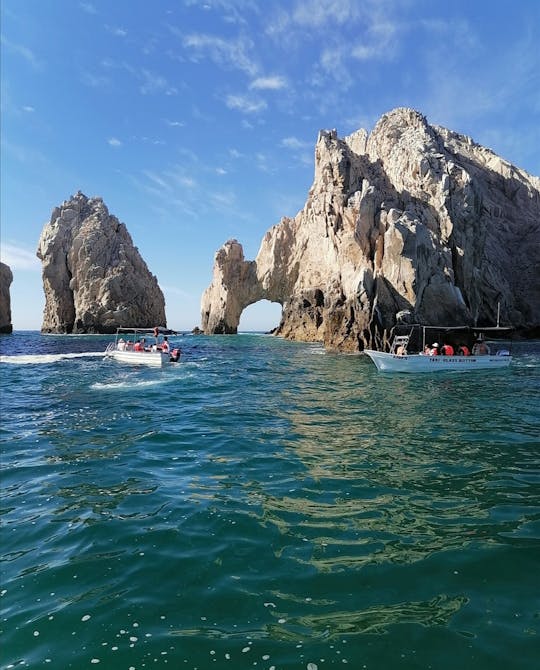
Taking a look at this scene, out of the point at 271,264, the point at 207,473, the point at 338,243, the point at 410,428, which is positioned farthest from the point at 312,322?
the point at 207,473

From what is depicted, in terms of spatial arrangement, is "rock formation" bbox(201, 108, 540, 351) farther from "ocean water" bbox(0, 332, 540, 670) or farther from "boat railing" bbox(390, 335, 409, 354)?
"ocean water" bbox(0, 332, 540, 670)

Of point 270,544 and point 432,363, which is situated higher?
point 432,363

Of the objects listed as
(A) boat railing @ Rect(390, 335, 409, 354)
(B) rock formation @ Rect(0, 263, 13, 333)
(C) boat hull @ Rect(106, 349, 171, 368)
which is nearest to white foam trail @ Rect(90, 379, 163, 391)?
(C) boat hull @ Rect(106, 349, 171, 368)

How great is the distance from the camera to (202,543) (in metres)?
6.47

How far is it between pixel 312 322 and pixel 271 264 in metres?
33.5

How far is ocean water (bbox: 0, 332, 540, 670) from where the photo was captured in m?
4.35

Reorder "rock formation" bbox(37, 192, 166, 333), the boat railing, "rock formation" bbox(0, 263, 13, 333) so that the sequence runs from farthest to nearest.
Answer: "rock formation" bbox(37, 192, 166, 333)
"rock formation" bbox(0, 263, 13, 333)
the boat railing

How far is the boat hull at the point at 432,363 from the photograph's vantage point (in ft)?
103

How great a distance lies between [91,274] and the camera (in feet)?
360

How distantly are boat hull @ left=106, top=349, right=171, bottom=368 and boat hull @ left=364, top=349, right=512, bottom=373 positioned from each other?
1648 centimetres

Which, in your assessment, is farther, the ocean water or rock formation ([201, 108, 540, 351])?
rock formation ([201, 108, 540, 351])

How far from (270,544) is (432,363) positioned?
28754 mm

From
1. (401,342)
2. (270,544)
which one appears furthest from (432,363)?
(270,544)

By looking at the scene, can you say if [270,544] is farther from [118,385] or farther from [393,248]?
[393,248]
